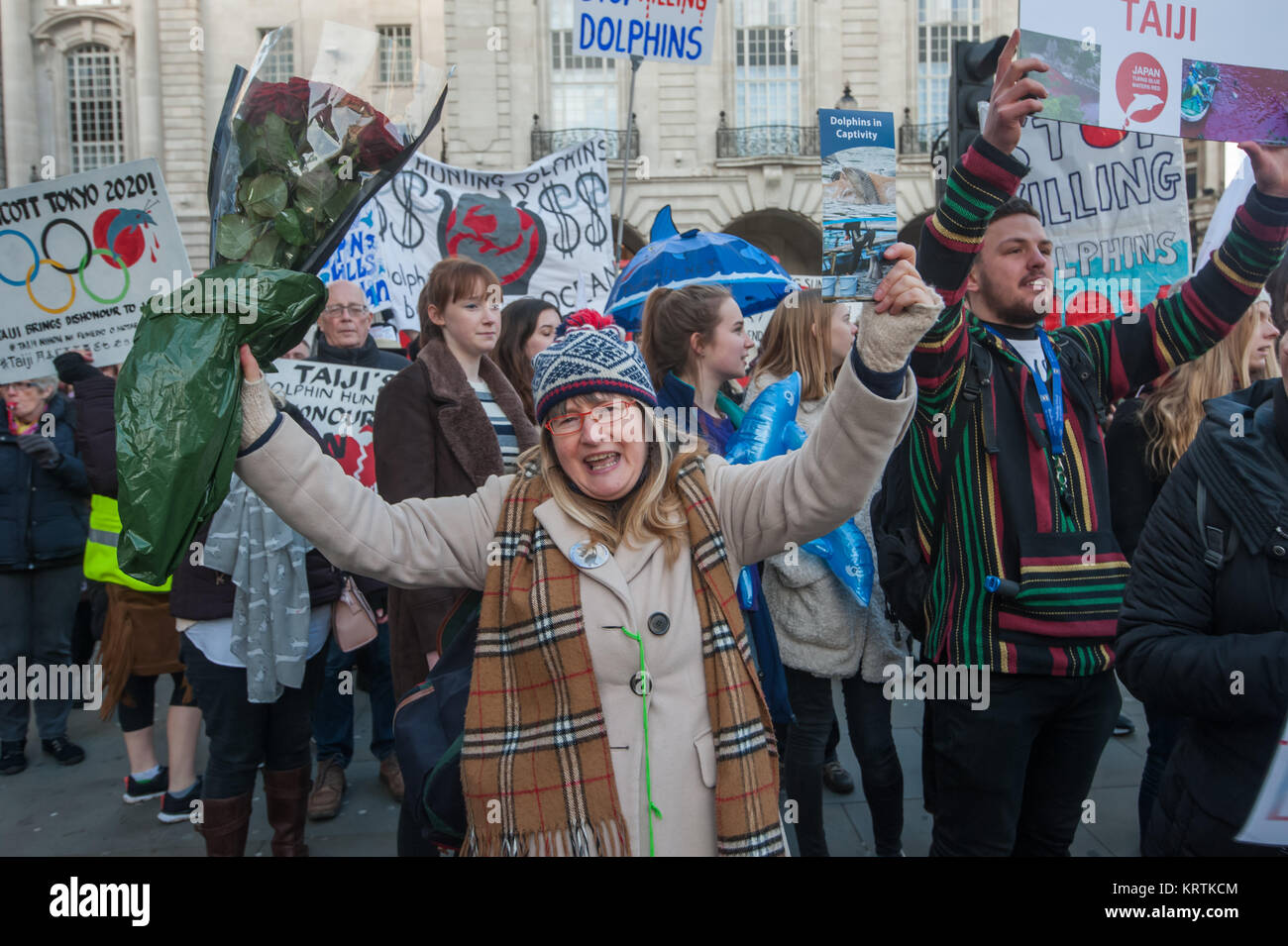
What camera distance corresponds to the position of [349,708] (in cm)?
479

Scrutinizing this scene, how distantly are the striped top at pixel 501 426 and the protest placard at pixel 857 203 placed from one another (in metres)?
1.60

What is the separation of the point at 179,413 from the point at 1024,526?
193cm

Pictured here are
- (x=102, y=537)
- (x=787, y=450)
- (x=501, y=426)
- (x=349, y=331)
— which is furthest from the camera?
(x=349, y=331)

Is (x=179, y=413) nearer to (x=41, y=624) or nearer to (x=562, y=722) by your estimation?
(x=562, y=722)

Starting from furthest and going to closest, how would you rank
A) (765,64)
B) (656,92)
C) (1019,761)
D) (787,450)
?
(765,64) → (656,92) → (787,450) → (1019,761)

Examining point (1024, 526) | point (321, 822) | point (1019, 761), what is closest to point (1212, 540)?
point (1024, 526)

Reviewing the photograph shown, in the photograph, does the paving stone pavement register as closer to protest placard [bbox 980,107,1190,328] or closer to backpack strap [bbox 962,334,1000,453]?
backpack strap [bbox 962,334,1000,453]

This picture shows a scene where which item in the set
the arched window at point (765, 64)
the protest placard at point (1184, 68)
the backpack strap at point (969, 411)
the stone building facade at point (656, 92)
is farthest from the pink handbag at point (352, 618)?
the arched window at point (765, 64)

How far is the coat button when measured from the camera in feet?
6.26

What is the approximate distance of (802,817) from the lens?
3.44 meters

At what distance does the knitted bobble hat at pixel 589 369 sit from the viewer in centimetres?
202

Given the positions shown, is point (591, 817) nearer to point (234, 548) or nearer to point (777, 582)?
point (777, 582)

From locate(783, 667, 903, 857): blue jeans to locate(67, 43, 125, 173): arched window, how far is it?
89.6 feet

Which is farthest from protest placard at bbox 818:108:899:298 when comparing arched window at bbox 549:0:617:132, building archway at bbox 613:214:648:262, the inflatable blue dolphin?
arched window at bbox 549:0:617:132
